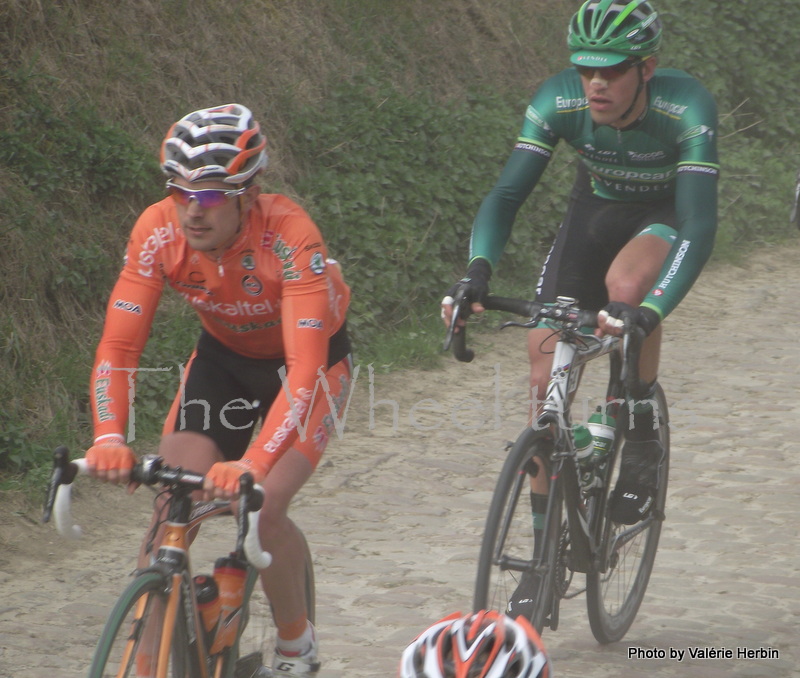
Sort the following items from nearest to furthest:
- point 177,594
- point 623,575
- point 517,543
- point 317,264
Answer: point 177,594 < point 317,264 < point 517,543 < point 623,575

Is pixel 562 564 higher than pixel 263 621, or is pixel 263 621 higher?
pixel 562 564

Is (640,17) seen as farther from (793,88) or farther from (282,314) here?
(793,88)

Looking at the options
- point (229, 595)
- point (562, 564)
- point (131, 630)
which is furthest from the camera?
point (562, 564)

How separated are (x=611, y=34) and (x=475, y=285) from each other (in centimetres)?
119

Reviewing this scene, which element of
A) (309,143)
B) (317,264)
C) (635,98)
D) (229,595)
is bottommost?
(229,595)

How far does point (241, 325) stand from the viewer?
4.21 meters

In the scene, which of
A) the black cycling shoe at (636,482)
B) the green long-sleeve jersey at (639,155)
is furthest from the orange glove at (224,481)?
the black cycling shoe at (636,482)

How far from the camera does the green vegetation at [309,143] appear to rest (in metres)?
7.65

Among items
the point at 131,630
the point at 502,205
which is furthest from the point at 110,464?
the point at 502,205

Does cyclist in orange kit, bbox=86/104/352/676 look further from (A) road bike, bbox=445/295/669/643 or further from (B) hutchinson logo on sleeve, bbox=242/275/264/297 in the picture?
(A) road bike, bbox=445/295/669/643

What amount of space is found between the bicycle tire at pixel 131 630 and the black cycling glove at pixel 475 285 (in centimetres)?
174

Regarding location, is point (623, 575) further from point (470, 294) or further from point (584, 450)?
point (470, 294)

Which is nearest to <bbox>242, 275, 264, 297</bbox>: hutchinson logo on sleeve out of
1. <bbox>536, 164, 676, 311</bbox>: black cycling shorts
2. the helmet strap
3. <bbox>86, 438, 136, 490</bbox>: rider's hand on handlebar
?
<bbox>86, 438, 136, 490</bbox>: rider's hand on handlebar

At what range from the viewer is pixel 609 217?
5285 mm
